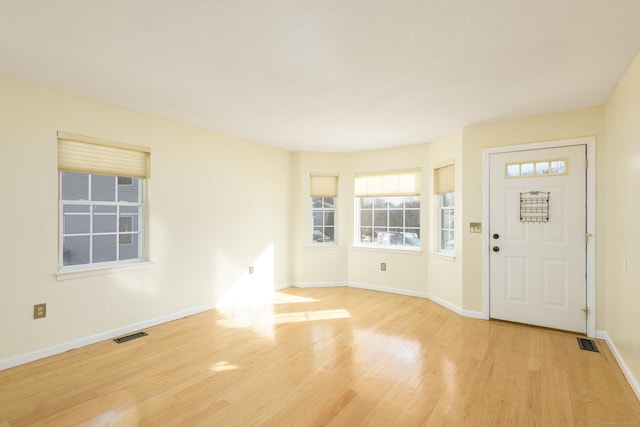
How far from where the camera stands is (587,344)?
11.1ft

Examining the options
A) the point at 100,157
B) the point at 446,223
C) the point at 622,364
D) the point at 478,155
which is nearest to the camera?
the point at 622,364

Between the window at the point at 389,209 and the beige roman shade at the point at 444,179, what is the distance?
1.04 ft

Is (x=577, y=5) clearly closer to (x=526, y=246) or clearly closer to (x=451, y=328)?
(x=526, y=246)

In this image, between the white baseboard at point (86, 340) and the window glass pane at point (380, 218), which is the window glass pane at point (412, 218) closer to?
the window glass pane at point (380, 218)

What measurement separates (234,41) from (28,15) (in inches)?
47.9

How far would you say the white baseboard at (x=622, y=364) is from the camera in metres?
2.48

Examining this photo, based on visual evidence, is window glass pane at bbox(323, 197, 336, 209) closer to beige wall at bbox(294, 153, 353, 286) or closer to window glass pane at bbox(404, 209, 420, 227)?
beige wall at bbox(294, 153, 353, 286)

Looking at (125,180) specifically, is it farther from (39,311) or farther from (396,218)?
(396,218)

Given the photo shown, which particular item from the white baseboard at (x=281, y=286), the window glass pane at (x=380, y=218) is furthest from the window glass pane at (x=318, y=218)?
the white baseboard at (x=281, y=286)

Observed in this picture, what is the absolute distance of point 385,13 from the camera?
1.95m

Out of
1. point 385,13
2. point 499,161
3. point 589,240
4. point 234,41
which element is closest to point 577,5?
point 385,13

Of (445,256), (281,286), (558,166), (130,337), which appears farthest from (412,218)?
(130,337)

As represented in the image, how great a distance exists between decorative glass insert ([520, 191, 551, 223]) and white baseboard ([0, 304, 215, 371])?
4.41 meters

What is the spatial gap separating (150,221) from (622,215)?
4.91 meters
